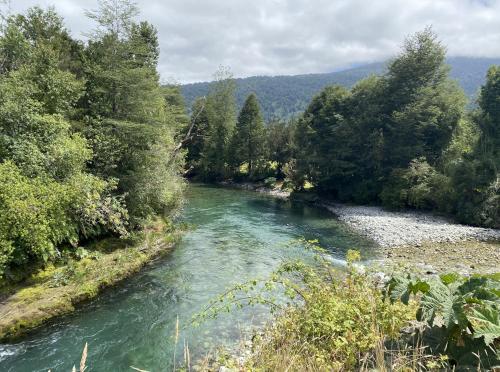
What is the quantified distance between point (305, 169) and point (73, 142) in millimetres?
34805

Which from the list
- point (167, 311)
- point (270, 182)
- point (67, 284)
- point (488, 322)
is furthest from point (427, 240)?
point (270, 182)

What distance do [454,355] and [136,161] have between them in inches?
710

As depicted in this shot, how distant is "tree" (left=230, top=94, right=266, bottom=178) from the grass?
40.5m

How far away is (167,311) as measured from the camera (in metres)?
12.6

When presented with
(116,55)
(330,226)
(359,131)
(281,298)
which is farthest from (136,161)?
(359,131)

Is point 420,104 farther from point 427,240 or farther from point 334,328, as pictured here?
point 334,328

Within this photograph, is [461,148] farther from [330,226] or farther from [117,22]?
[117,22]

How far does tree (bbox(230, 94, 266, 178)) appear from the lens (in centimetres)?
5706

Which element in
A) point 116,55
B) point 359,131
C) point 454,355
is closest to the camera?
point 454,355

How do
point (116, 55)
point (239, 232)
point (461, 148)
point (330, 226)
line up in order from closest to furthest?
point (116, 55)
point (239, 232)
point (330, 226)
point (461, 148)

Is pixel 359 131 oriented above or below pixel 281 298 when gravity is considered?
above

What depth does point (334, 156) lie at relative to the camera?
4422 centimetres

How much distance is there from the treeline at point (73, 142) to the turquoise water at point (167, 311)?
2.95 m

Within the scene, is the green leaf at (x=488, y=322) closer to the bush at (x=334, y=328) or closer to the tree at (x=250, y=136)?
the bush at (x=334, y=328)
